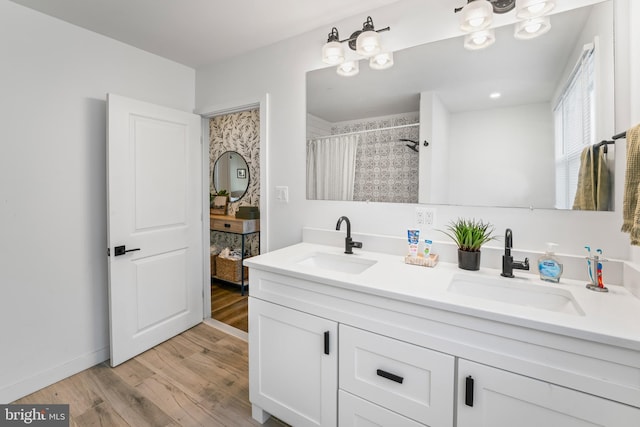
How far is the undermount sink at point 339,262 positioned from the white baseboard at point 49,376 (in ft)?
5.81

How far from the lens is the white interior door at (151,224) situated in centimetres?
208

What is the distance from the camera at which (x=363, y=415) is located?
1.22m

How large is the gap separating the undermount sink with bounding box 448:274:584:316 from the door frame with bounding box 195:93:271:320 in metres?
1.46

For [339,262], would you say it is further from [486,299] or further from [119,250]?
[119,250]

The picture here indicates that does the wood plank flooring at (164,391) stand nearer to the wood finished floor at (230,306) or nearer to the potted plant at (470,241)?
the wood finished floor at (230,306)

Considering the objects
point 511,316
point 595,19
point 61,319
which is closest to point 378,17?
point 595,19

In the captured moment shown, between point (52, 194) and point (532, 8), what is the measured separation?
9.51 feet

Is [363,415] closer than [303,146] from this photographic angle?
Yes

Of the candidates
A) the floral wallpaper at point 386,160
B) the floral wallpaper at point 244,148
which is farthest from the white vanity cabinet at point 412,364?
the floral wallpaper at point 244,148

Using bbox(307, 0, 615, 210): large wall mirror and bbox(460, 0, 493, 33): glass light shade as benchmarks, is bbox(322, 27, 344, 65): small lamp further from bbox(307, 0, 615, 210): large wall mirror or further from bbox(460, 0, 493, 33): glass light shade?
bbox(460, 0, 493, 33): glass light shade

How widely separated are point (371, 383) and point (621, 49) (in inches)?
68.6

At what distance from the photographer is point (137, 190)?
220 centimetres

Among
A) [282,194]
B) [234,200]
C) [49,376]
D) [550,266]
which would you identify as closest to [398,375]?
[550,266]

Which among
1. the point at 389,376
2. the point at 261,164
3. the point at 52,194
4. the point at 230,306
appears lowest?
the point at 230,306
